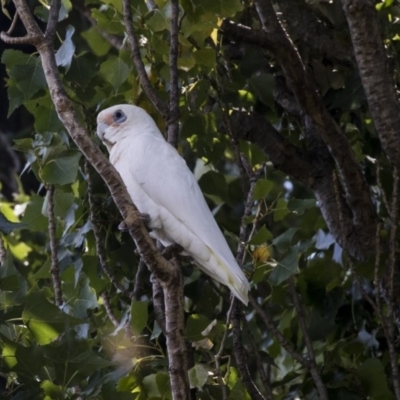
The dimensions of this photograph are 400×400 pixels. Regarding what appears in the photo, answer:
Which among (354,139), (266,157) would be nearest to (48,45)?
(266,157)

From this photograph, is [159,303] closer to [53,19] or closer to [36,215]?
[36,215]

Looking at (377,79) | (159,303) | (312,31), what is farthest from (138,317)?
(312,31)

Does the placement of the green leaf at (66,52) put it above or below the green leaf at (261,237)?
above

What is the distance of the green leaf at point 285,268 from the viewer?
77.3 inches

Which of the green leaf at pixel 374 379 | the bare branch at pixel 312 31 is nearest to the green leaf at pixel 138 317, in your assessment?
the green leaf at pixel 374 379

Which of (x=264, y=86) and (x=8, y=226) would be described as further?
(x=264, y=86)

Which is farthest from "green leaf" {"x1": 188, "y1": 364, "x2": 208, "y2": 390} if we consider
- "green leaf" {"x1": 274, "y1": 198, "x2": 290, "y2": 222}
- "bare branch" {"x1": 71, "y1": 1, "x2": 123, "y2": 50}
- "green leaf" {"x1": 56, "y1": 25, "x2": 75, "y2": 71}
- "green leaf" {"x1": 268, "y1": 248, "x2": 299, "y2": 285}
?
"bare branch" {"x1": 71, "y1": 1, "x2": 123, "y2": 50}

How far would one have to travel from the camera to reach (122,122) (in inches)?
91.4

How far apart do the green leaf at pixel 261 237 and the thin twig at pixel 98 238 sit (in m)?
0.39

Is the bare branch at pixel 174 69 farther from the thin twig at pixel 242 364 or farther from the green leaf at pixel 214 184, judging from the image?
the thin twig at pixel 242 364

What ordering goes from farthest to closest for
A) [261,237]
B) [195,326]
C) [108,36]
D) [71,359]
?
[108,36]
[261,237]
[195,326]
[71,359]

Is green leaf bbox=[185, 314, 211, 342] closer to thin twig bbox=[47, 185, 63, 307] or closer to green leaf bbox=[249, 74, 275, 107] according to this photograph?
thin twig bbox=[47, 185, 63, 307]

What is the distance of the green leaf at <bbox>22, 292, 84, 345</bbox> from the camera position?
5.68 ft

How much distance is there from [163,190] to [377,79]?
64 centimetres
